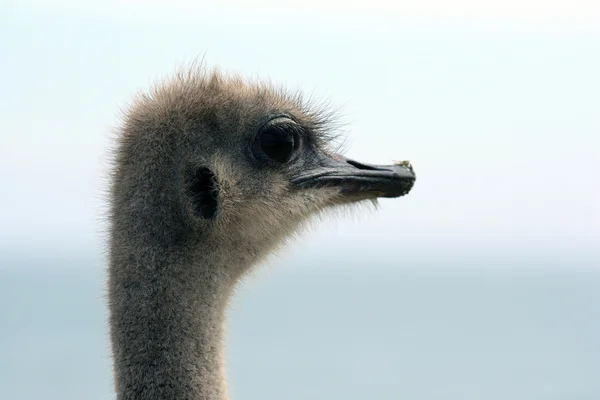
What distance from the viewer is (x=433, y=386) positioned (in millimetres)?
95312

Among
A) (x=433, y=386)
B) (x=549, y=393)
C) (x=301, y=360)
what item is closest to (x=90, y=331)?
(x=301, y=360)

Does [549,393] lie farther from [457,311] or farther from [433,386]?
[457,311]

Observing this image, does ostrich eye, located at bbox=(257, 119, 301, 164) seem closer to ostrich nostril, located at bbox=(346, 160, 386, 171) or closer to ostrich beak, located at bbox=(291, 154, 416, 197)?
ostrich beak, located at bbox=(291, 154, 416, 197)

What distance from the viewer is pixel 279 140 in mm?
5137

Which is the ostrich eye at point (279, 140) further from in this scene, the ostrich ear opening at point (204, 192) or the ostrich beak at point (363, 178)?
the ostrich ear opening at point (204, 192)

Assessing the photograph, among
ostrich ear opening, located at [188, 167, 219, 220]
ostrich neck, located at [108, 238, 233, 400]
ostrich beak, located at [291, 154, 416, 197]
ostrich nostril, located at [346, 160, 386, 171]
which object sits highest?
ostrich nostril, located at [346, 160, 386, 171]

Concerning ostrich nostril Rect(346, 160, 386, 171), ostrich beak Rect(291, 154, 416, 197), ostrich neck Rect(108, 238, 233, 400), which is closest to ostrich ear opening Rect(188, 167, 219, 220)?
ostrich neck Rect(108, 238, 233, 400)

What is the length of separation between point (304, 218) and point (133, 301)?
1.06 meters

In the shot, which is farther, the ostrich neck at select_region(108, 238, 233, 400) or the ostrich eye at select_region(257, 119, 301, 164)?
the ostrich eye at select_region(257, 119, 301, 164)

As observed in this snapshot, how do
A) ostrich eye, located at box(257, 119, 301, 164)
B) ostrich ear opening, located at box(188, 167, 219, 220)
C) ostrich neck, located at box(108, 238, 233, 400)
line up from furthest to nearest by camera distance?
ostrich eye, located at box(257, 119, 301, 164) → ostrich ear opening, located at box(188, 167, 219, 220) → ostrich neck, located at box(108, 238, 233, 400)

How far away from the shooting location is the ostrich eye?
5.10 meters

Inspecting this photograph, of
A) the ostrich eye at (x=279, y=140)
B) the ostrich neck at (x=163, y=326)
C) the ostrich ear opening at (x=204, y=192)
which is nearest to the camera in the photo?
the ostrich neck at (x=163, y=326)

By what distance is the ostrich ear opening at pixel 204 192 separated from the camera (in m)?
4.77

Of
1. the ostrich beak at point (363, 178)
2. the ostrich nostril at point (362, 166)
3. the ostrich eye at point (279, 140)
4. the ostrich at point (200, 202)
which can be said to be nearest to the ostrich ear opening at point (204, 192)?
the ostrich at point (200, 202)
